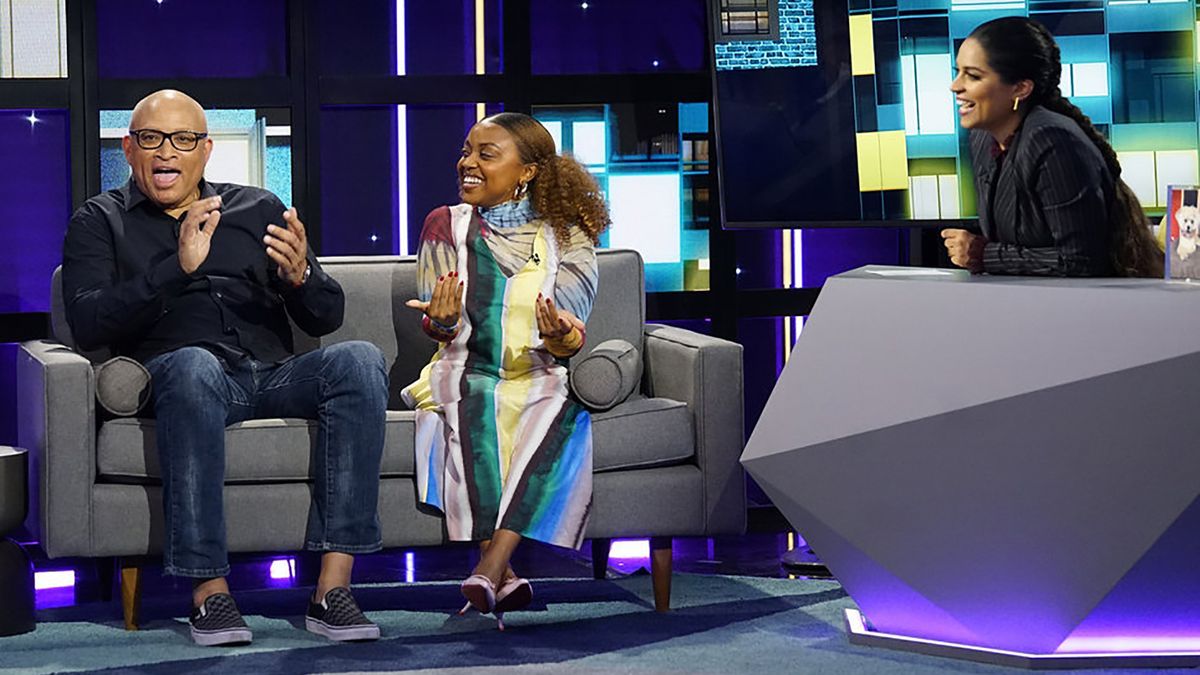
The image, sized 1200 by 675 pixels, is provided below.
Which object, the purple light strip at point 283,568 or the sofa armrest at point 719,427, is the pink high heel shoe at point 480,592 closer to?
the sofa armrest at point 719,427

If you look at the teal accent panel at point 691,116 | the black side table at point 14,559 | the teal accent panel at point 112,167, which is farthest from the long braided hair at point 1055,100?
the teal accent panel at point 112,167

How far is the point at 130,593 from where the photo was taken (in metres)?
3.86

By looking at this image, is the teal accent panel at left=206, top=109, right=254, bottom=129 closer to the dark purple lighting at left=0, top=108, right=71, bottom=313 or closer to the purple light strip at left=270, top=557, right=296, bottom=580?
the dark purple lighting at left=0, top=108, right=71, bottom=313

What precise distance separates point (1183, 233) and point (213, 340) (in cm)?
221

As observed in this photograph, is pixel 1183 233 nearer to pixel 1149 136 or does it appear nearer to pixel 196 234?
pixel 1149 136

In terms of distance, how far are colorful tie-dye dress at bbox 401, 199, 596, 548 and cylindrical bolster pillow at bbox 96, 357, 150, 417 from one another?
64 centimetres

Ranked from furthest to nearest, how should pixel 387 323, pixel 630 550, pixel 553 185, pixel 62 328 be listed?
1. pixel 630 550
2. pixel 387 323
3. pixel 62 328
4. pixel 553 185

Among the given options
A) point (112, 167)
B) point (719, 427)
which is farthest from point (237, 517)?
point (112, 167)

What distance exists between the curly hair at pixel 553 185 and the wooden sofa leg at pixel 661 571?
2.57ft

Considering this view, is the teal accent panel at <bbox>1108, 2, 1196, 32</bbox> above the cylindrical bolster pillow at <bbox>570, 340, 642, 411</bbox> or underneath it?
above

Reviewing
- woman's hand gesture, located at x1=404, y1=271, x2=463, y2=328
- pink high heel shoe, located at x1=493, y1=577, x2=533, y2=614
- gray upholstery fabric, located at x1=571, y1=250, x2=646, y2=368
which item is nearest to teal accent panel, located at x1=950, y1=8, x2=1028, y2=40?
gray upholstery fabric, located at x1=571, y1=250, x2=646, y2=368

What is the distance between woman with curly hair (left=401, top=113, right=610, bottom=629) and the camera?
3.91m

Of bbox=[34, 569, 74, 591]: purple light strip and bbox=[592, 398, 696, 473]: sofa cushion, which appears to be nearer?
bbox=[592, 398, 696, 473]: sofa cushion

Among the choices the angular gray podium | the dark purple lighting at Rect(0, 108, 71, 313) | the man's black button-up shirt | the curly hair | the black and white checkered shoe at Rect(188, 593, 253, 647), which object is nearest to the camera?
the angular gray podium
